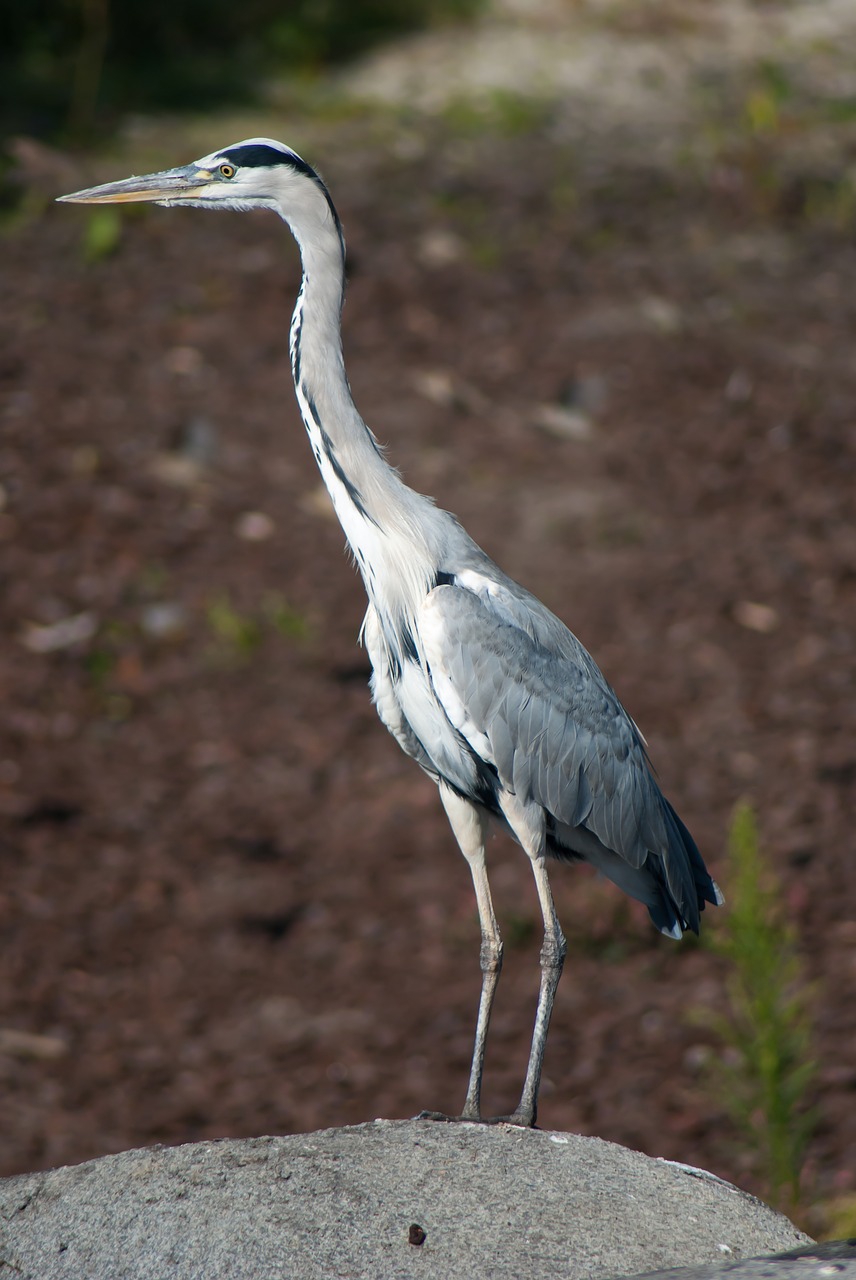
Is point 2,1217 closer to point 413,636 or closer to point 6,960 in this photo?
point 413,636

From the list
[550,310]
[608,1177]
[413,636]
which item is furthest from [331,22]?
A: [608,1177]

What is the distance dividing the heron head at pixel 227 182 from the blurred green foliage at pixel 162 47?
6.98 meters

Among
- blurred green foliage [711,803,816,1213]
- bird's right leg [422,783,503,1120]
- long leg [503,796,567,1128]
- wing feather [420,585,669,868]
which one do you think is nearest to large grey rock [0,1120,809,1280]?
long leg [503,796,567,1128]

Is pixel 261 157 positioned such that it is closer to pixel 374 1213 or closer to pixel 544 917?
pixel 544 917

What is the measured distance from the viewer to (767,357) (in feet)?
29.7

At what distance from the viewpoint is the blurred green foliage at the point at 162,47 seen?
1094 centimetres

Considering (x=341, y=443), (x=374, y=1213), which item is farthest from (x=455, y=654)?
(x=374, y=1213)

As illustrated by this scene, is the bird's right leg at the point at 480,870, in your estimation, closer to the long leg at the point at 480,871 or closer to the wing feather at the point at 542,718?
the long leg at the point at 480,871

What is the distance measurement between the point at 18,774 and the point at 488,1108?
2.69 metres

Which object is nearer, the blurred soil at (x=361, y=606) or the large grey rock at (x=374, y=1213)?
the large grey rock at (x=374, y=1213)

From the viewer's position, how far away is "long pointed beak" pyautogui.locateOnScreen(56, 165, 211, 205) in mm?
3883

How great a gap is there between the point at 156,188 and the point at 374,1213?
2644 millimetres

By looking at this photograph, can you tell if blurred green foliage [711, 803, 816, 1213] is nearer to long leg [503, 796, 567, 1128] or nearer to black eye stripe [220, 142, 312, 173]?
long leg [503, 796, 567, 1128]

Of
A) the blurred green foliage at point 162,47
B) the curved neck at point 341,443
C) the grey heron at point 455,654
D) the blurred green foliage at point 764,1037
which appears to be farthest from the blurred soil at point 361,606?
the curved neck at point 341,443
